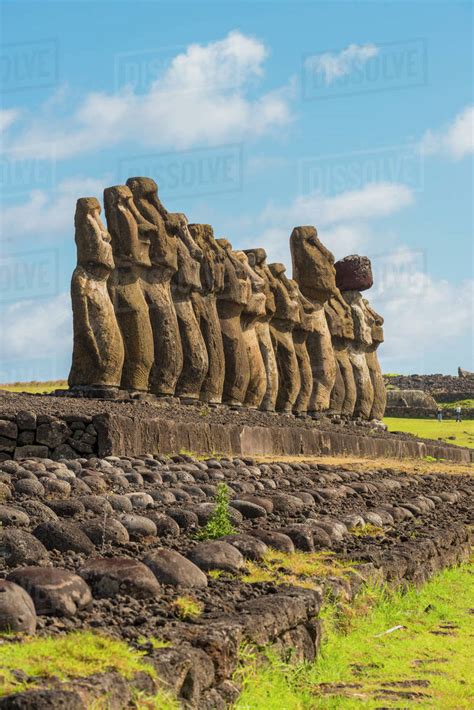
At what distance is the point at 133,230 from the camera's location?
55.2ft

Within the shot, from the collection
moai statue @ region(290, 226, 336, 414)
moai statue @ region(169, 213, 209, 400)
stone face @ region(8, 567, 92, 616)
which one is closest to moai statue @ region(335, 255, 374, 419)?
moai statue @ region(290, 226, 336, 414)

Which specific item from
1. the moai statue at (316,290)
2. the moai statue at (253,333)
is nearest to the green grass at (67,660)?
the moai statue at (253,333)

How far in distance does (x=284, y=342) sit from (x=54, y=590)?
19.2 metres

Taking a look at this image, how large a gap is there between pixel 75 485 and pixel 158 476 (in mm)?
1291

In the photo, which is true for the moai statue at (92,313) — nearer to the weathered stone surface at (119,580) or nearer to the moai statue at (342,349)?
the weathered stone surface at (119,580)

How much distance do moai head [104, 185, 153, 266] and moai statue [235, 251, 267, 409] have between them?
438cm

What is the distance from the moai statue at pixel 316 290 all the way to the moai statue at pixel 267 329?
2483mm

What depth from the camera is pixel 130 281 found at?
16703 millimetres

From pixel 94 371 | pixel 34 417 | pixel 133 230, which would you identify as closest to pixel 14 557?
pixel 34 417

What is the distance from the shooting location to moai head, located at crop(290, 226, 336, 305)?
2539 centimetres

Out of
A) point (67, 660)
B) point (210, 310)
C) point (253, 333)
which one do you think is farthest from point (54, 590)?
point (253, 333)

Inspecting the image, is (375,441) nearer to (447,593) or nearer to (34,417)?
(34,417)

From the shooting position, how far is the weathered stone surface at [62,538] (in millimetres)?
5402

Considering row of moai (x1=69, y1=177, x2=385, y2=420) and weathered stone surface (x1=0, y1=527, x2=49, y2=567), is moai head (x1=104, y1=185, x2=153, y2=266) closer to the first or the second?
row of moai (x1=69, y1=177, x2=385, y2=420)
